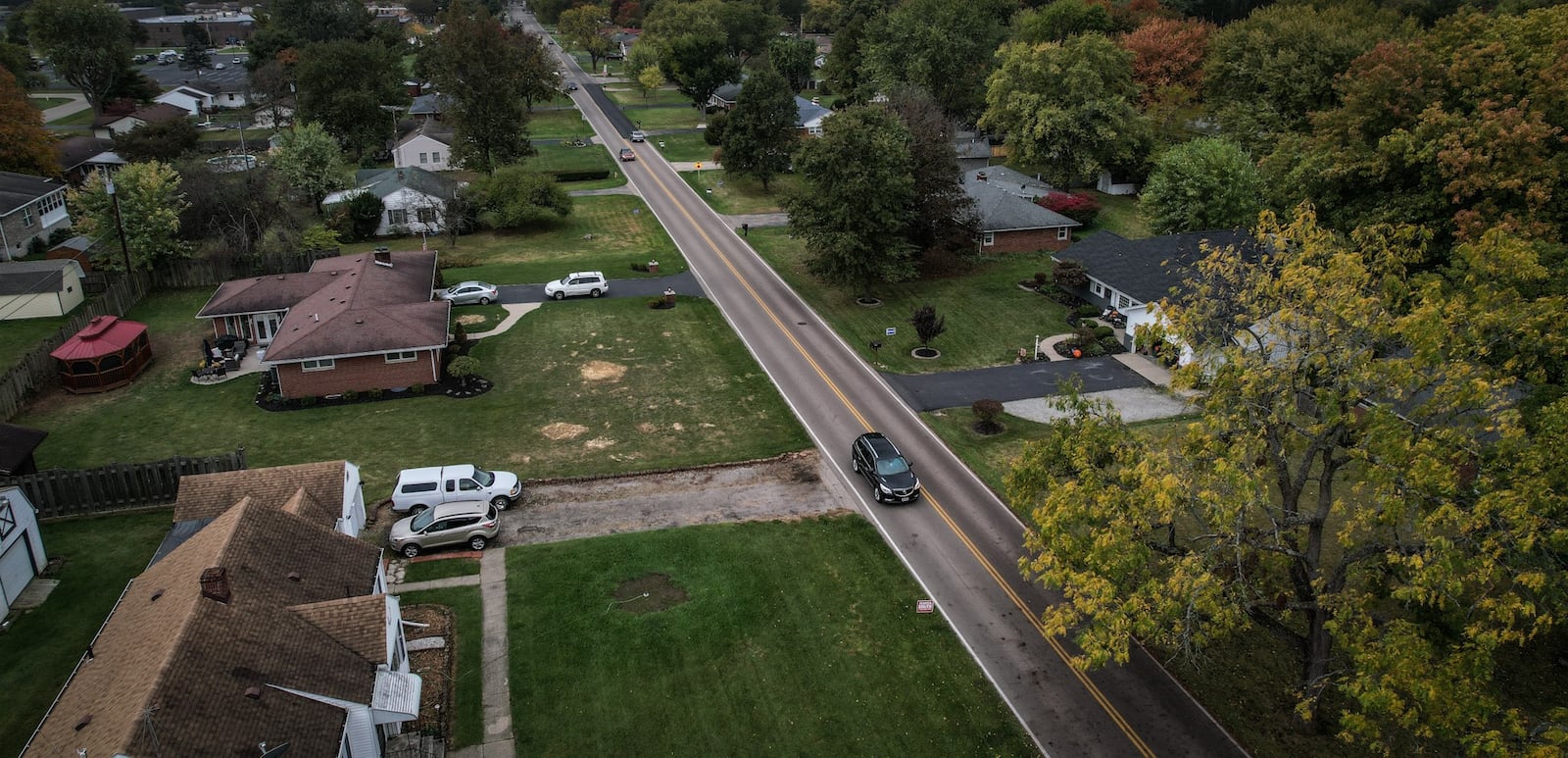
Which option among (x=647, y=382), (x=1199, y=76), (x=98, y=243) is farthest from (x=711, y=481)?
(x=1199, y=76)

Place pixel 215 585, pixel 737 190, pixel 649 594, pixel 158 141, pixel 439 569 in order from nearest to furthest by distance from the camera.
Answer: pixel 215 585 < pixel 649 594 < pixel 439 569 < pixel 737 190 < pixel 158 141

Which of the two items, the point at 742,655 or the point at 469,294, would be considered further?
the point at 469,294

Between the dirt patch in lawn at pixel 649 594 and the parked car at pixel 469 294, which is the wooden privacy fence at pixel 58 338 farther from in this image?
the dirt patch in lawn at pixel 649 594

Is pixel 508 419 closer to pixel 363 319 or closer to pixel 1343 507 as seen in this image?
pixel 363 319

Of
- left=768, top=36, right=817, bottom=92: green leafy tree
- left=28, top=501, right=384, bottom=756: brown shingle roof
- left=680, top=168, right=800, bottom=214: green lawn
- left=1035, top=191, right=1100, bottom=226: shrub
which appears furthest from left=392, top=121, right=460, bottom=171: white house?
left=28, top=501, right=384, bottom=756: brown shingle roof

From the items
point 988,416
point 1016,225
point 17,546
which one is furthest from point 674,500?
point 1016,225

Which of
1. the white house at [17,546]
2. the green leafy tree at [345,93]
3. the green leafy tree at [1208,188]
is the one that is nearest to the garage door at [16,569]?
the white house at [17,546]

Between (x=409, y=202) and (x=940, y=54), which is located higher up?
(x=940, y=54)
